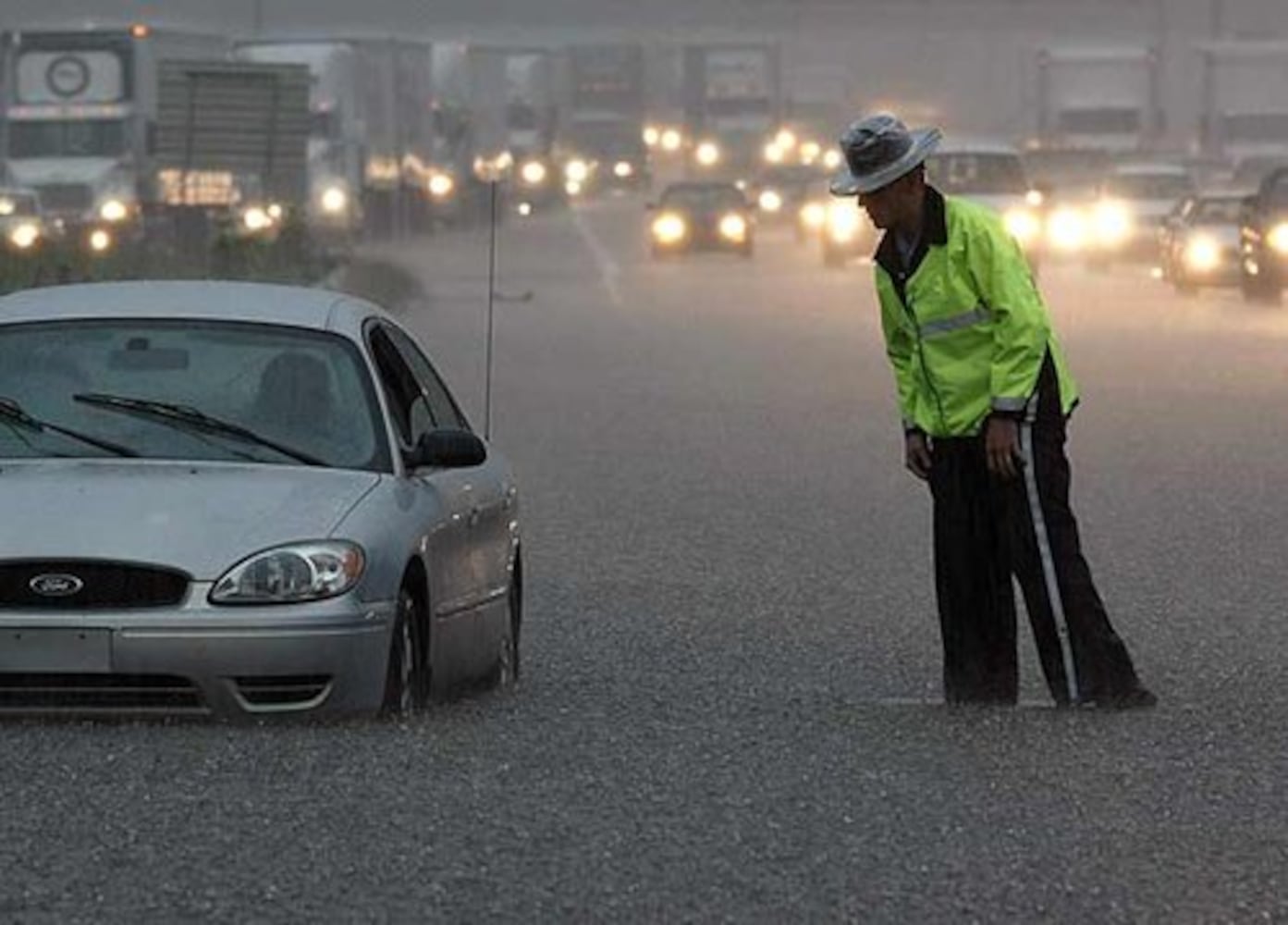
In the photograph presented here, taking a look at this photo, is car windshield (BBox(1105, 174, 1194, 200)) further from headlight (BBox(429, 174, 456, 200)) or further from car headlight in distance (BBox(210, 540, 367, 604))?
car headlight in distance (BBox(210, 540, 367, 604))

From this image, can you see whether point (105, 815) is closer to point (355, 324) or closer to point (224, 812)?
point (224, 812)

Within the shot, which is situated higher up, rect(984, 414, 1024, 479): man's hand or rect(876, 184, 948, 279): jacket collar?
rect(876, 184, 948, 279): jacket collar

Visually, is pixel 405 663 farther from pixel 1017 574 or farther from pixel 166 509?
Result: pixel 1017 574

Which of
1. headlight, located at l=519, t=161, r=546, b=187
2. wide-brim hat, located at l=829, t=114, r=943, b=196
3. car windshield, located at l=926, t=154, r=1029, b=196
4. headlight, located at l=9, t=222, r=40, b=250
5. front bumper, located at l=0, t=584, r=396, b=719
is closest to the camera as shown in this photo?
front bumper, located at l=0, t=584, r=396, b=719

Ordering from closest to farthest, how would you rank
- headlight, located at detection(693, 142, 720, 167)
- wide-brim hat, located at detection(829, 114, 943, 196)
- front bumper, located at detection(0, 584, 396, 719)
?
front bumper, located at detection(0, 584, 396, 719) → wide-brim hat, located at detection(829, 114, 943, 196) → headlight, located at detection(693, 142, 720, 167)

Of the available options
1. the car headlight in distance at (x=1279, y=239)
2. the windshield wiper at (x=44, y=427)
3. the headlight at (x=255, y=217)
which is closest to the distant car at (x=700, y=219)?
the headlight at (x=255, y=217)

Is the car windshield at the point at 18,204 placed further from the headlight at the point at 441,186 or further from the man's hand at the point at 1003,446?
the man's hand at the point at 1003,446

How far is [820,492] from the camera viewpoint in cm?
2194

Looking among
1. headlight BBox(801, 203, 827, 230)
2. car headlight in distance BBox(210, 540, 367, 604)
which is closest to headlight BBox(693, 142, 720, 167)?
headlight BBox(801, 203, 827, 230)

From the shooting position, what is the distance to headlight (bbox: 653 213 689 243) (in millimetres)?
69250

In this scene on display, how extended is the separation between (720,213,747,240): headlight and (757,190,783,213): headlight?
25.5 m

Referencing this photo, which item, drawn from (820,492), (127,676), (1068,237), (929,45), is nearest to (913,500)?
(820,492)

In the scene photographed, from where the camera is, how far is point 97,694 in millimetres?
10766

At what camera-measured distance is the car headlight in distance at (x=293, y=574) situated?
1078cm
